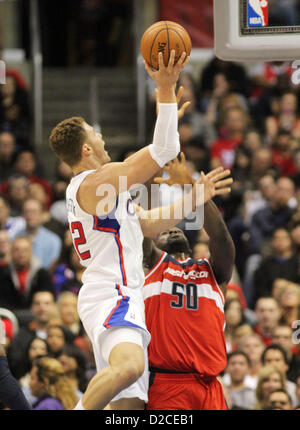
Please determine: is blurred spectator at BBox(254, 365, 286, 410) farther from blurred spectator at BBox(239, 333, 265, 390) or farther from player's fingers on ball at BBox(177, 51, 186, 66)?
player's fingers on ball at BBox(177, 51, 186, 66)

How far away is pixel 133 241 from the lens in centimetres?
545

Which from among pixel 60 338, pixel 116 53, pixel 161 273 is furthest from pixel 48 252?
pixel 116 53

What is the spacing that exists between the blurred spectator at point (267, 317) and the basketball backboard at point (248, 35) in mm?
3764

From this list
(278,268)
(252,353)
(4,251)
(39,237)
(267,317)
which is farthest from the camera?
(39,237)

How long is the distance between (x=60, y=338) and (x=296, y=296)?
2443 millimetres

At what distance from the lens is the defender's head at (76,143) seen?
5.55m

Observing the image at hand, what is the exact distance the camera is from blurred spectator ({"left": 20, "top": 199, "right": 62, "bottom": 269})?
980 centimetres

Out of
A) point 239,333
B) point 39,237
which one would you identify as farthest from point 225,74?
point 239,333

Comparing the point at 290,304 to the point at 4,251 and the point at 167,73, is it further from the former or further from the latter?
the point at 167,73

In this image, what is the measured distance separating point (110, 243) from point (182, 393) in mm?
1023

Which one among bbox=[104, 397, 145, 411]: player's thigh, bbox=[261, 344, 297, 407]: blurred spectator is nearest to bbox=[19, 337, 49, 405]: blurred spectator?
bbox=[261, 344, 297, 407]: blurred spectator

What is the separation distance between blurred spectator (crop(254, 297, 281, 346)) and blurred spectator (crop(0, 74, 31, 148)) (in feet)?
14.4

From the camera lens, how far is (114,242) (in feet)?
17.7

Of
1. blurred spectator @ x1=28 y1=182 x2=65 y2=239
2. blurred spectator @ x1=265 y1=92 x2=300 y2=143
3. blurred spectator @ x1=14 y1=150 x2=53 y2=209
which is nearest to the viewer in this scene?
blurred spectator @ x1=28 y1=182 x2=65 y2=239
